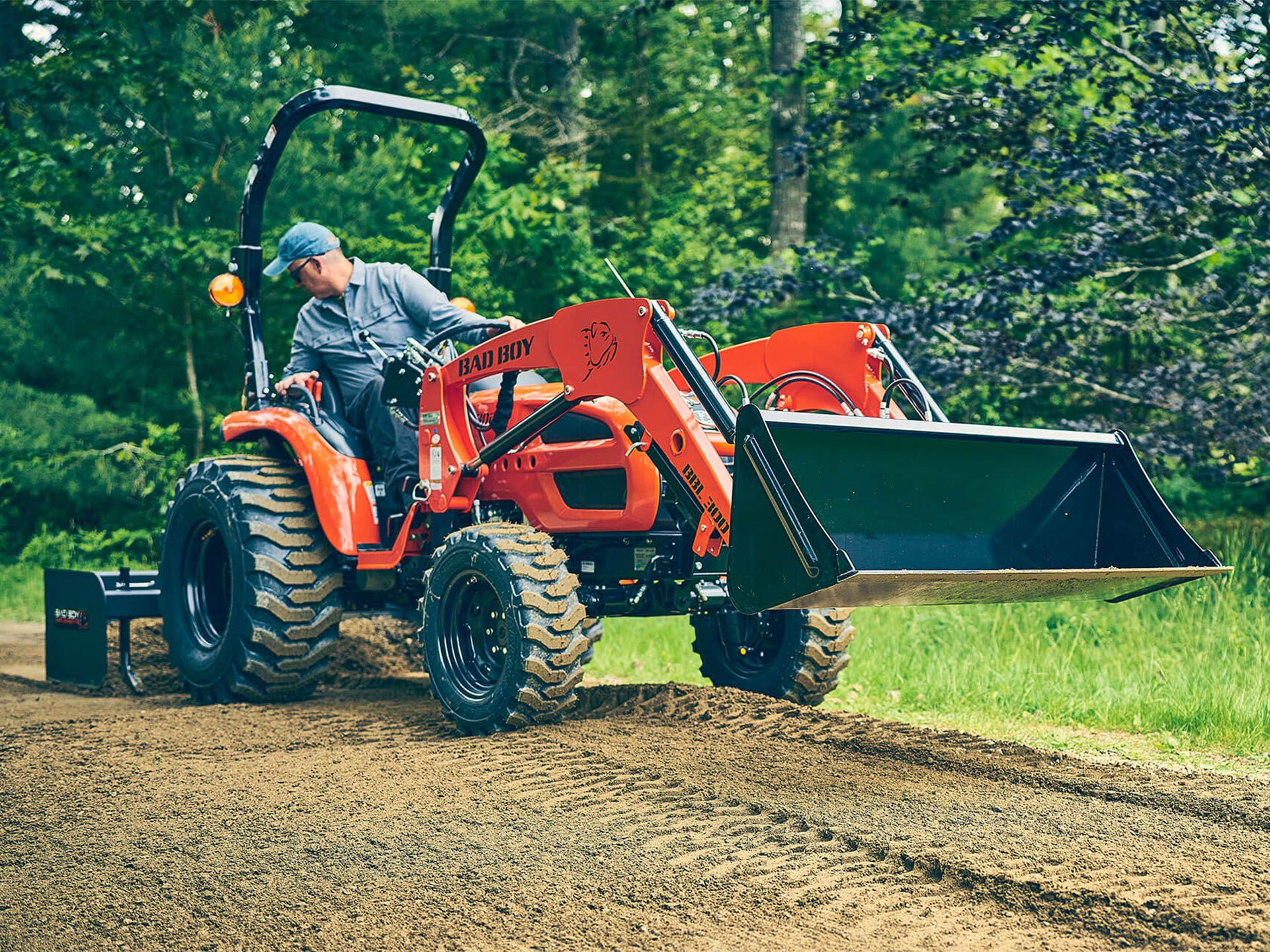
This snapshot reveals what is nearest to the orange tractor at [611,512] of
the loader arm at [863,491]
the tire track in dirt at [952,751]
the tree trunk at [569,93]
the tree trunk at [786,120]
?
the loader arm at [863,491]

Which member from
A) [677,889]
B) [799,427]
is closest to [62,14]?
[799,427]

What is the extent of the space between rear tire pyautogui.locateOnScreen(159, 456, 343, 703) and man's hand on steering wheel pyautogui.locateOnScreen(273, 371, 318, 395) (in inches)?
13.8

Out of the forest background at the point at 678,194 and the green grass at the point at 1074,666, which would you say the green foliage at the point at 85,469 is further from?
the green grass at the point at 1074,666

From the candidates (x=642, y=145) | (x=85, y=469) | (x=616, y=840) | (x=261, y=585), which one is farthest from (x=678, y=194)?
(x=616, y=840)

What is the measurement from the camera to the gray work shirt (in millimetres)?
6168

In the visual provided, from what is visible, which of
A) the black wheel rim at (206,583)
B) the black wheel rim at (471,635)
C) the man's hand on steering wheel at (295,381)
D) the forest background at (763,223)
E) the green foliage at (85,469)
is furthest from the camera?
the green foliage at (85,469)

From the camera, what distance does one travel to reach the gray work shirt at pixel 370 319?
6.17 metres

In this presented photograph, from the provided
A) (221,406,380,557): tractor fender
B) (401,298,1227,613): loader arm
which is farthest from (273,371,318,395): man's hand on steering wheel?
(401,298,1227,613): loader arm

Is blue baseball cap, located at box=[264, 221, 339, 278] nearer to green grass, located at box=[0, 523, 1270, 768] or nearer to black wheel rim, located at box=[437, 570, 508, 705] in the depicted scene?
black wheel rim, located at box=[437, 570, 508, 705]

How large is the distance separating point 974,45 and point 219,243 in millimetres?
7946

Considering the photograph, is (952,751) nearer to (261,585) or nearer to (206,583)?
(261,585)

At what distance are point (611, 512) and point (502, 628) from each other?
0.61 metres

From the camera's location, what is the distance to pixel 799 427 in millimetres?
4324

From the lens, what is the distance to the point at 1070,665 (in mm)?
6516
